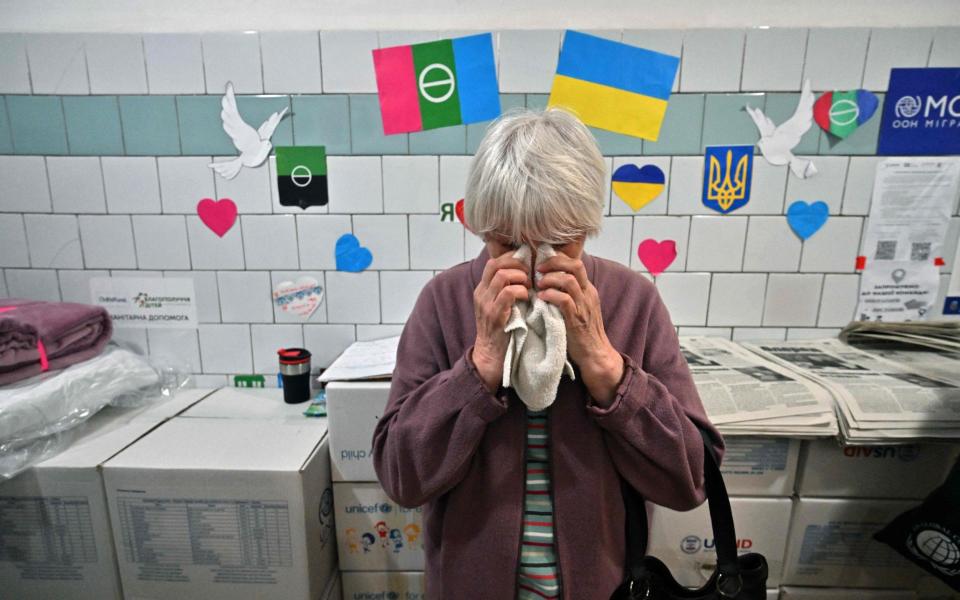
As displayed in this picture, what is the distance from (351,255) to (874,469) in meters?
1.40

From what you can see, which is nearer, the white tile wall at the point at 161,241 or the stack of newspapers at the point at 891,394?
the stack of newspapers at the point at 891,394

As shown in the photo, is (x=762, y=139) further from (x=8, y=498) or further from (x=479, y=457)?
(x=8, y=498)

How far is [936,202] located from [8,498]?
2406 millimetres

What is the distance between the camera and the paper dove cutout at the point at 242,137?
1.23 metres

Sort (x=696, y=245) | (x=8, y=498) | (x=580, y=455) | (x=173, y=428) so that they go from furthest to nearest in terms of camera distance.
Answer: (x=696, y=245) → (x=173, y=428) → (x=8, y=498) → (x=580, y=455)

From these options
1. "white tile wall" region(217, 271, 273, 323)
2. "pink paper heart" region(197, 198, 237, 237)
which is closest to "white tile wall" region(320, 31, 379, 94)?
"pink paper heart" region(197, 198, 237, 237)

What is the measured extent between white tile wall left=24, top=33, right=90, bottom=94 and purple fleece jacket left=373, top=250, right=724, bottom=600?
124 cm

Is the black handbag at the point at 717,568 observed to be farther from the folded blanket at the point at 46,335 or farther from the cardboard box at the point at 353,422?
the folded blanket at the point at 46,335

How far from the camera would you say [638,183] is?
49.5 inches

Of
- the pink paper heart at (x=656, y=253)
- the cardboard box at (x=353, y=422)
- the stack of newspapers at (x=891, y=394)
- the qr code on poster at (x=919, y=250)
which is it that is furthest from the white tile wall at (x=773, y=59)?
the cardboard box at (x=353, y=422)

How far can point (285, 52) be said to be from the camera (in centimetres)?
120

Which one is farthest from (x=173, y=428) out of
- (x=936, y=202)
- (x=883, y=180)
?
(x=936, y=202)

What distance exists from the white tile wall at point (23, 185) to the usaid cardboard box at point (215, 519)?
79 cm

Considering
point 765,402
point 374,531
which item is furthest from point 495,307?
point 374,531
